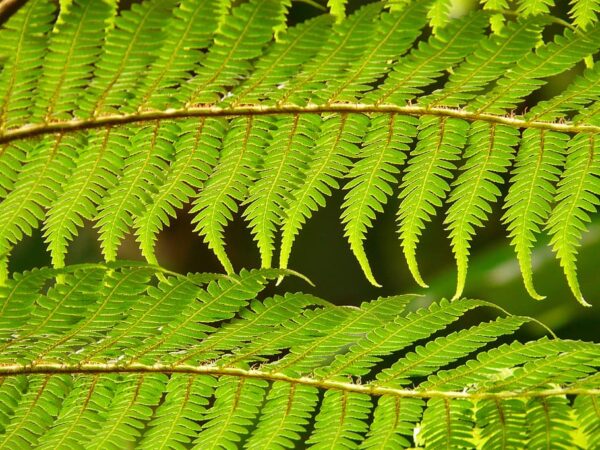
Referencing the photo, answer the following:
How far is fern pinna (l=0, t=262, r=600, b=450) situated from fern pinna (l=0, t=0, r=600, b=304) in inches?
5.9

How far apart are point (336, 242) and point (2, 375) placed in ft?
12.4

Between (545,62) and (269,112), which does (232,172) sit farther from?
(545,62)

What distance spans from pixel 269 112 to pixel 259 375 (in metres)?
0.32

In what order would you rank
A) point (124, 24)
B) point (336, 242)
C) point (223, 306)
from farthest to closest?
point (336, 242) → point (223, 306) → point (124, 24)

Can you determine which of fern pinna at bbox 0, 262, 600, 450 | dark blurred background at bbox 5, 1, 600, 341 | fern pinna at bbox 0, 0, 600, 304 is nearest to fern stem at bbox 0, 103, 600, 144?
fern pinna at bbox 0, 0, 600, 304

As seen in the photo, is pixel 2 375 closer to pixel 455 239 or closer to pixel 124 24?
pixel 124 24

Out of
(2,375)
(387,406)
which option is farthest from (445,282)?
(2,375)

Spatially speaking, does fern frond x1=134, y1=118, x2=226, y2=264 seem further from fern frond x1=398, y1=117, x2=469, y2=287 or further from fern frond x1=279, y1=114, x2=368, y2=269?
fern frond x1=398, y1=117, x2=469, y2=287

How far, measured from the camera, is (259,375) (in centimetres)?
89

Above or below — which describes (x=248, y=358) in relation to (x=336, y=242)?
above

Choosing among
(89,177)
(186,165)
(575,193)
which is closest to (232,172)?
(186,165)

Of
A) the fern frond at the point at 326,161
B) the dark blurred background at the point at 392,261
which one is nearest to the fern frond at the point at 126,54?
the fern frond at the point at 326,161

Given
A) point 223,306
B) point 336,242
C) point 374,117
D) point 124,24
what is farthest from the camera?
point 336,242

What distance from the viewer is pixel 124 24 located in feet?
2.46
